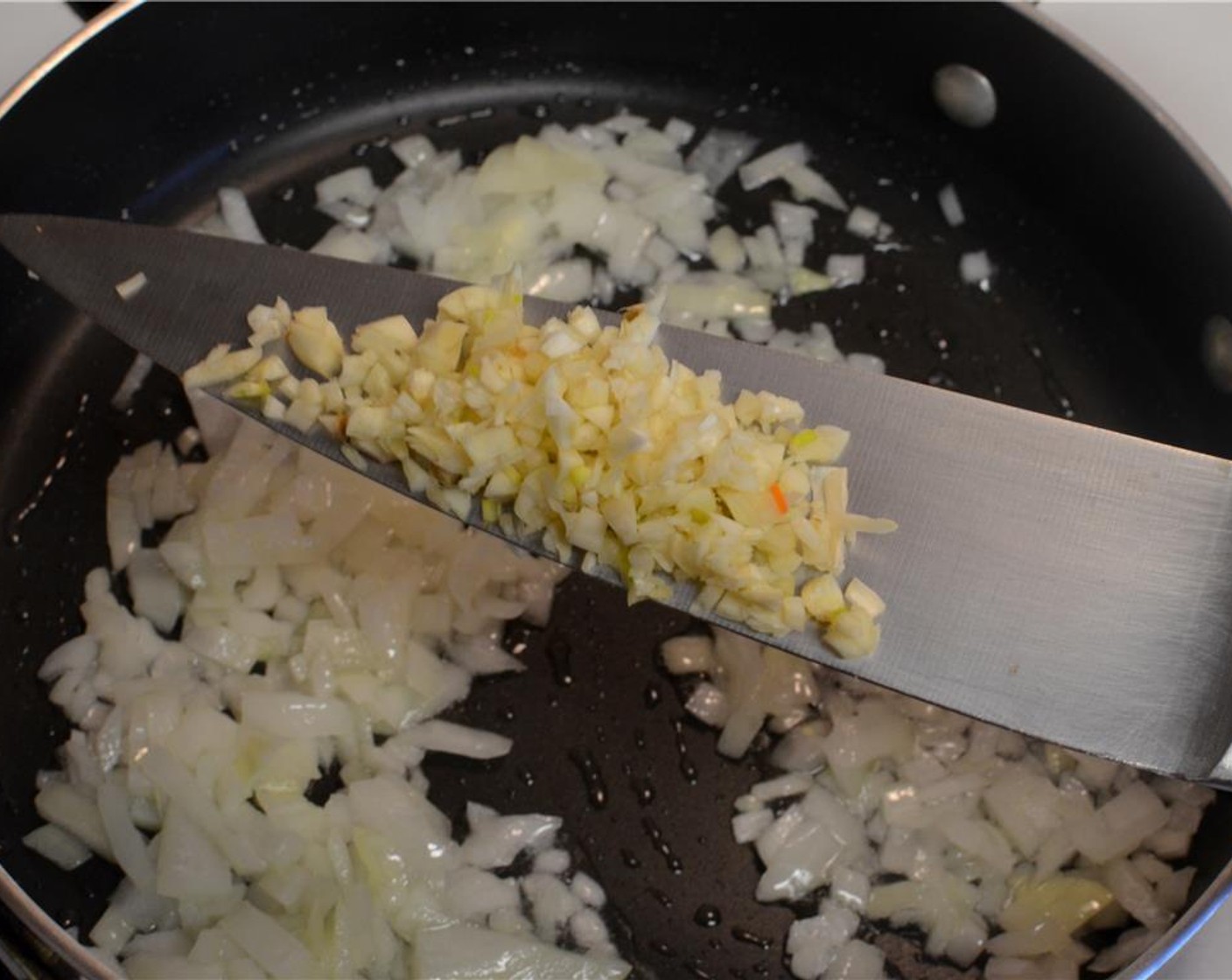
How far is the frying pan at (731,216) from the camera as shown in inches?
44.9

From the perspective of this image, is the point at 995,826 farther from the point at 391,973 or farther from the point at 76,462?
the point at 76,462

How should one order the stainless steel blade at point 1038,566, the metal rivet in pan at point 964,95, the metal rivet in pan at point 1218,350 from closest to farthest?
the stainless steel blade at point 1038,566 → the metal rivet in pan at point 1218,350 → the metal rivet in pan at point 964,95

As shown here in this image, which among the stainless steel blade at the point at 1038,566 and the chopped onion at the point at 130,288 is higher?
the chopped onion at the point at 130,288

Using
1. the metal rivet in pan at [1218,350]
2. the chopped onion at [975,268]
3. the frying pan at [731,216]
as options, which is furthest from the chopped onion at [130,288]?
the metal rivet in pan at [1218,350]

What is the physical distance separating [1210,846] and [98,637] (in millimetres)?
1045

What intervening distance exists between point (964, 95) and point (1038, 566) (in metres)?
0.76

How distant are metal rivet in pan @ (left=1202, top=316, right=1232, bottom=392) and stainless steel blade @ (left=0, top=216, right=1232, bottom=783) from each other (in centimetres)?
42

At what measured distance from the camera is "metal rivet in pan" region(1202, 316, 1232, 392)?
1285 millimetres

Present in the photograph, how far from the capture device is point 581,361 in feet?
3.01

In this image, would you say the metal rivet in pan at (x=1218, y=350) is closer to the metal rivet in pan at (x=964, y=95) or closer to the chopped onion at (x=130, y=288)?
the metal rivet in pan at (x=964, y=95)

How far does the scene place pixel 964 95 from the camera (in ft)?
4.80

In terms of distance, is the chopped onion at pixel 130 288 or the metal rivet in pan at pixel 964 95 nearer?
the chopped onion at pixel 130 288

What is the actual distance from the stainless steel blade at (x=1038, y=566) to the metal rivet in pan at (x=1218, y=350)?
1.39 feet

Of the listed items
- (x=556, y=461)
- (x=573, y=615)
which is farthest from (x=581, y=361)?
(x=573, y=615)
